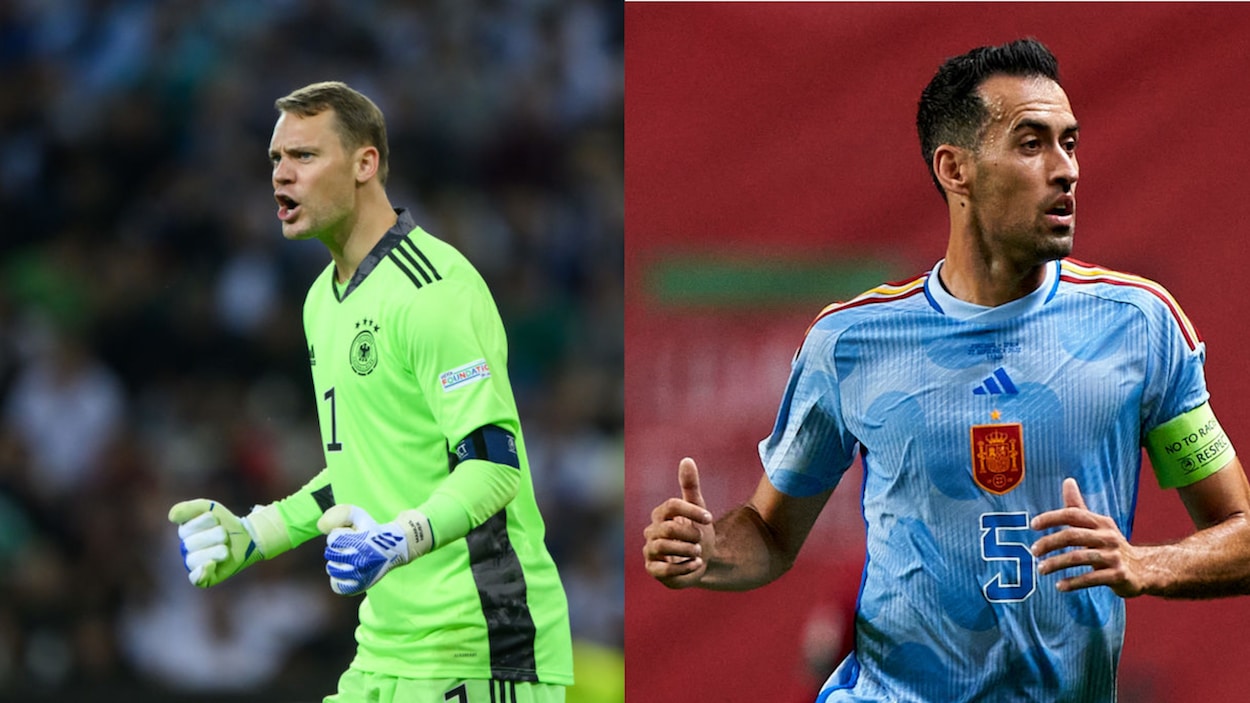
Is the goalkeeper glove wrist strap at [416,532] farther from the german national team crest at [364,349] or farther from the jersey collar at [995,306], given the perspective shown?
the jersey collar at [995,306]

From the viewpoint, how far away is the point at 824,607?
3990 mm

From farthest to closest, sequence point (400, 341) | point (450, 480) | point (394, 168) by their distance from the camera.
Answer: point (394, 168), point (400, 341), point (450, 480)

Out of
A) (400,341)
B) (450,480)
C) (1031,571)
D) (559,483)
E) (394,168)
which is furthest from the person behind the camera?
(394,168)

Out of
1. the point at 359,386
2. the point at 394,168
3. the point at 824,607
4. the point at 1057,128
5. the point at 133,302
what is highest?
the point at 394,168

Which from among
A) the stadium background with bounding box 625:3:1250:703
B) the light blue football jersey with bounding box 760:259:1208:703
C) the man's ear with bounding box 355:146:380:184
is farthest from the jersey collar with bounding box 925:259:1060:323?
the man's ear with bounding box 355:146:380:184

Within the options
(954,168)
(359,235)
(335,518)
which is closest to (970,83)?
(954,168)

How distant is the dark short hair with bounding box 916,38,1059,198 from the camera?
2900 millimetres

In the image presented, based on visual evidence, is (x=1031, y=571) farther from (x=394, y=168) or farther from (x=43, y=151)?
(x=43, y=151)

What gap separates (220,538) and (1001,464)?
2.11 meters

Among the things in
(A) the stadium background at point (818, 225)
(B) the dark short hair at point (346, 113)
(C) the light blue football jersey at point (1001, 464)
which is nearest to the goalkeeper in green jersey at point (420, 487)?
(B) the dark short hair at point (346, 113)

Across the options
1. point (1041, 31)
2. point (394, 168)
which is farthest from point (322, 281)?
point (394, 168)

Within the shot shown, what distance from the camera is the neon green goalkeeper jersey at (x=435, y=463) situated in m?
3.70

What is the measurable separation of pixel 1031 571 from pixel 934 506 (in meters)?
0.21

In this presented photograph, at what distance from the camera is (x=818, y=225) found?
12.9ft
